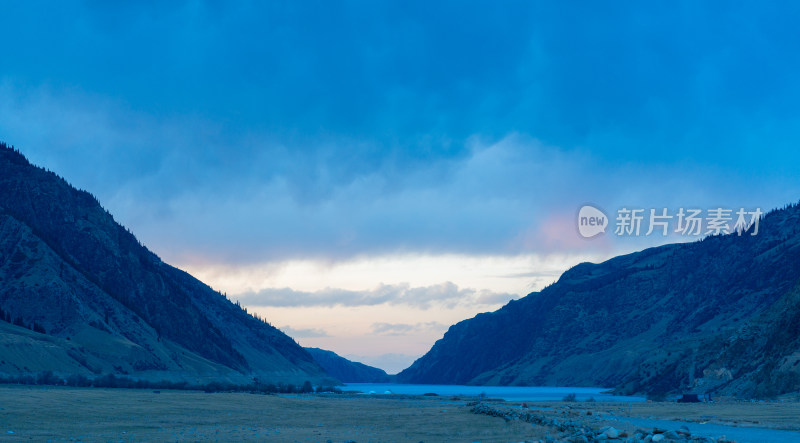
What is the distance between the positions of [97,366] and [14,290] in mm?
34000

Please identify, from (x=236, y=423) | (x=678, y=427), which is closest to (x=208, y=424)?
(x=236, y=423)

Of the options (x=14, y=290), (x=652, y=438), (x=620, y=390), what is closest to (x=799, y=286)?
(x=620, y=390)

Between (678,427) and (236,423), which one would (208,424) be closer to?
(236,423)

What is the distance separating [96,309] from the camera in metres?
166

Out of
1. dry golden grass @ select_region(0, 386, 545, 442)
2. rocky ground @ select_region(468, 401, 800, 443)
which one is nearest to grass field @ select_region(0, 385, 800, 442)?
dry golden grass @ select_region(0, 386, 545, 442)

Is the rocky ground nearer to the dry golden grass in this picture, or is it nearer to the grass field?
the grass field

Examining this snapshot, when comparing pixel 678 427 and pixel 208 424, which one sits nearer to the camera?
pixel 678 427

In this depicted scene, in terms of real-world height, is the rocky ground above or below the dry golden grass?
above

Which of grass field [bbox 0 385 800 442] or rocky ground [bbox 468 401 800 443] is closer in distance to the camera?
rocky ground [bbox 468 401 800 443]

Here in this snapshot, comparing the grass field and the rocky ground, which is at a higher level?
the rocky ground

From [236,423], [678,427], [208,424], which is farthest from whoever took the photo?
[236,423]

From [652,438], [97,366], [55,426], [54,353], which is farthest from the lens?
[97,366]

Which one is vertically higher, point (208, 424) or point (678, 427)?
point (678, 427)

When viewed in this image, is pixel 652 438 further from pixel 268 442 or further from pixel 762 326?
pixel 762 326
